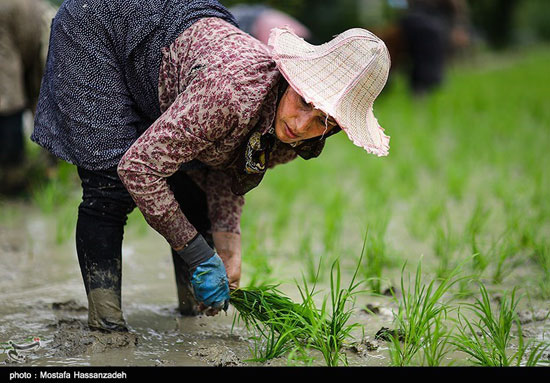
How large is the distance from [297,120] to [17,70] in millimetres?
2619

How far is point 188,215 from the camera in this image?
2.67m

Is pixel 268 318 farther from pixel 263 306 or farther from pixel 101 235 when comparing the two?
pixel 101 235

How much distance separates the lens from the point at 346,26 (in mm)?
10484

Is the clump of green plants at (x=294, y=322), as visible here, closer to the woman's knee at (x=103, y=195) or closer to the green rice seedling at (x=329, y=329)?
the green rice seedling at (x=329, y=329)

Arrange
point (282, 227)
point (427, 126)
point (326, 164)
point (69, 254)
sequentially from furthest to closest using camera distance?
point (427, 126), point (326, 164), point (282, 227), point (69, 254)

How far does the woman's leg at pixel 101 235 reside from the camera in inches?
92.0

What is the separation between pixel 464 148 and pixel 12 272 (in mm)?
4012

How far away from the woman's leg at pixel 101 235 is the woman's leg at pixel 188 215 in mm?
→ 280

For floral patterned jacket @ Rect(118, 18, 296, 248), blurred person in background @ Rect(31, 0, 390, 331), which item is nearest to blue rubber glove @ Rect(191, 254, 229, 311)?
blurred person in background @ Rect(31, 0, 390, 331)

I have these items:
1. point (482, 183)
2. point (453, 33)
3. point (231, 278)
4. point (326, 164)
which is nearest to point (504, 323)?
point (231, 278)

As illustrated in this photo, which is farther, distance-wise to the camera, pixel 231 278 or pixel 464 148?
pixel 464 148

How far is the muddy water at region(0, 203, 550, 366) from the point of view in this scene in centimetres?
231

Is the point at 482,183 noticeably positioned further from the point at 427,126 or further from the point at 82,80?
the point at 82,80

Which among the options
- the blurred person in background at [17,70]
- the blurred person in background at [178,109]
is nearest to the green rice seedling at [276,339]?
the blurred person in background at [178,109]
